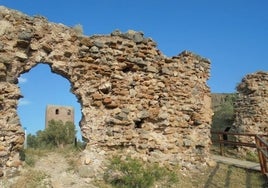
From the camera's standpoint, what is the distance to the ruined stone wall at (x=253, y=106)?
12328 mm

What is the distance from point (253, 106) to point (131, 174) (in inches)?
291

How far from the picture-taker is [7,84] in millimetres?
6305

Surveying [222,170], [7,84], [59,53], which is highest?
[59,53]

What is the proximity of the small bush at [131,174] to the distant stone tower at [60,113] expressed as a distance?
89.3 ft

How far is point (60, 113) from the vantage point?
34250 millimetres

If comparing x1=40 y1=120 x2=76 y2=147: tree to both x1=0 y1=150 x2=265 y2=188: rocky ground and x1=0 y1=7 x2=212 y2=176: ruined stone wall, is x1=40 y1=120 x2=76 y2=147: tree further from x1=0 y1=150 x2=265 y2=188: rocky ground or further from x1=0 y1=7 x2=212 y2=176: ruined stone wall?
x1=0 y1=150 x2=265 y2=188: rocky ground

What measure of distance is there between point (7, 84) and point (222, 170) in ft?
17.7

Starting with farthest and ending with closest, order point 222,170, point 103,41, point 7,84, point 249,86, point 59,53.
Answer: point 249,86 → point 222,170 → point 103,41 → point 59,53 → point 7,84

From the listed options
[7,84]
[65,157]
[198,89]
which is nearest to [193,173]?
[198,89]

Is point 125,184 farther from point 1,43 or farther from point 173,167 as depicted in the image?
point 1,43

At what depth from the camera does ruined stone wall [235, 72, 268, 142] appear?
12328 millimetres

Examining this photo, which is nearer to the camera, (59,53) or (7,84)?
(7,84)

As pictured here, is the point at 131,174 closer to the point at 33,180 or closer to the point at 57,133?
the point at 33,180

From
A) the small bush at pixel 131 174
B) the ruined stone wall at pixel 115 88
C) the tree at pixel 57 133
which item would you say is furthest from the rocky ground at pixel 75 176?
the tree at pixel 57 133
